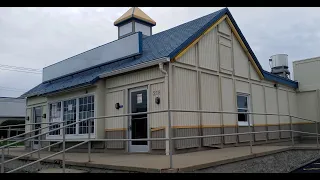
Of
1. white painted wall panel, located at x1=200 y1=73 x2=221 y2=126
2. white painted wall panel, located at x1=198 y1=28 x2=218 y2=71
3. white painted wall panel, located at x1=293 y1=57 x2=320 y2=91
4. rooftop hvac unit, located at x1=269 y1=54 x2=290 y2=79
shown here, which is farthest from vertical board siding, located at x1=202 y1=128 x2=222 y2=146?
rooftop hvac unit, located at x1=269 y1=54 x2=290 y2=79

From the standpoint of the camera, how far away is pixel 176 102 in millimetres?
9602

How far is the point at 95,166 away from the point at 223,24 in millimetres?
7861

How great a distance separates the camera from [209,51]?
→ 11.5 metres

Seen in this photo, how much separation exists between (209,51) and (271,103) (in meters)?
5.21

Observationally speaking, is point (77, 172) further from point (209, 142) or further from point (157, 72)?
point (209, 142)

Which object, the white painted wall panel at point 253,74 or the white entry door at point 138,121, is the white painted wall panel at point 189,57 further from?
the white painted wall panel at point 253,74

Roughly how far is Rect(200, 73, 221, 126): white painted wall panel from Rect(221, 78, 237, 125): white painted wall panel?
1.33 ft

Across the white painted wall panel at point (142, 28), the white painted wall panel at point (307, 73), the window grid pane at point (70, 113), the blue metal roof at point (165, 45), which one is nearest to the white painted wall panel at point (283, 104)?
the white painted wall panel at point (307, 73)

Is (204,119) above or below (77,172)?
above

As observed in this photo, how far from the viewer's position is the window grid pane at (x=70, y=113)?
41.1 ft

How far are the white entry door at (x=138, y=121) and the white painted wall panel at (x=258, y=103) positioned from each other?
5371 mm

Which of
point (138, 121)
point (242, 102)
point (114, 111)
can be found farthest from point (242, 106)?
point (114, 111)

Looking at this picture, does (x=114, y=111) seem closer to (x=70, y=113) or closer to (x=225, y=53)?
(x=70, y=113)
